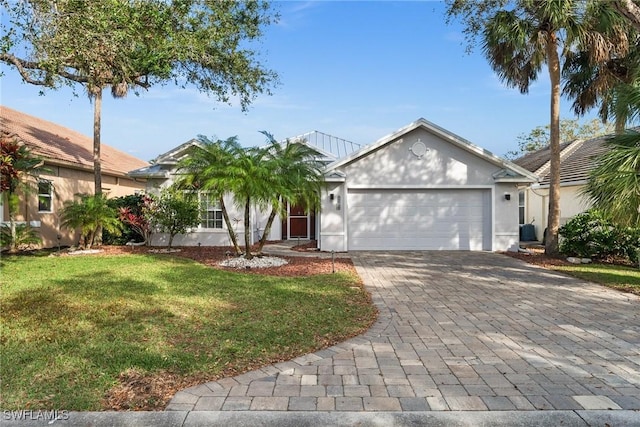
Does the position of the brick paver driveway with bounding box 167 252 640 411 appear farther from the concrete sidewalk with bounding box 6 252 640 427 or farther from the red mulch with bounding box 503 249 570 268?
the red mulch with bounding box 503 249 570 268

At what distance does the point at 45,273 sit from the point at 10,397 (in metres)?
6.85

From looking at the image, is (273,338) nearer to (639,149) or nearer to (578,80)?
(639,149)

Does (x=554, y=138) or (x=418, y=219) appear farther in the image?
(x=418, y=219)

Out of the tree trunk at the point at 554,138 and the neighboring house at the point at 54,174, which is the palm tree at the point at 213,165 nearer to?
the neighboring house at the point at 54,174

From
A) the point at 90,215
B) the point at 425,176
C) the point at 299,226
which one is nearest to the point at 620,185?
the point at 425,176

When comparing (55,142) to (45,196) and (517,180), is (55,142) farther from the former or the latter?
(517,180)

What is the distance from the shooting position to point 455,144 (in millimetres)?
14719

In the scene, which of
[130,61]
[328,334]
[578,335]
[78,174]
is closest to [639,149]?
[578,335]

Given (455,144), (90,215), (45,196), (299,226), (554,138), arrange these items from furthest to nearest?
1. (299,226)
2. (45,196)
3. (455,144)
4. (90,215)
5. (554,138)

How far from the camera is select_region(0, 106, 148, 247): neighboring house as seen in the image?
49.0 ft

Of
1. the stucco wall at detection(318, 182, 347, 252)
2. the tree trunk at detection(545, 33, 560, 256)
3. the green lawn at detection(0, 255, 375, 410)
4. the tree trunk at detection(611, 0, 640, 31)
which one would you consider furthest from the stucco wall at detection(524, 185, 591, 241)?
the green lawn at detection(0, 255, 375, 410)

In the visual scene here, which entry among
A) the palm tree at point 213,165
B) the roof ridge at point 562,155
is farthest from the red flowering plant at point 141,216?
the roof ridge at point 562,155

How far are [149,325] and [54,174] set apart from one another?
44.5 ft

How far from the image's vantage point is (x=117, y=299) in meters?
6.82
